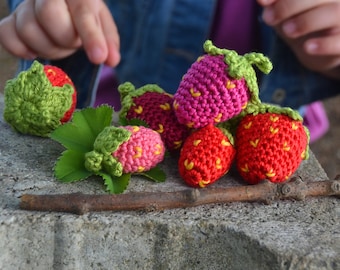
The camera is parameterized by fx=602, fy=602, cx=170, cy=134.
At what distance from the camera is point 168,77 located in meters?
1.48

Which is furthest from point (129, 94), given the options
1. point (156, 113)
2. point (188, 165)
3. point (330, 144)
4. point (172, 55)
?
point (330, 144)

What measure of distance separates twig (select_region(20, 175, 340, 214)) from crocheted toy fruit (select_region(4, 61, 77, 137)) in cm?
17

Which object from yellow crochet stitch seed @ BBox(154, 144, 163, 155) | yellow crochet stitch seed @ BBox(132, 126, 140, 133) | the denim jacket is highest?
yellow crochet stitch seed @ BBox(132, 126, 140, 133)

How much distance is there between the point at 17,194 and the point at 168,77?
83 centimetres

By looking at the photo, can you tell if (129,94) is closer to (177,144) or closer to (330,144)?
(177,144)

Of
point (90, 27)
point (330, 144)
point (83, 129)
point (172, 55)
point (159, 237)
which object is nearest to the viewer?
point (159, 237)

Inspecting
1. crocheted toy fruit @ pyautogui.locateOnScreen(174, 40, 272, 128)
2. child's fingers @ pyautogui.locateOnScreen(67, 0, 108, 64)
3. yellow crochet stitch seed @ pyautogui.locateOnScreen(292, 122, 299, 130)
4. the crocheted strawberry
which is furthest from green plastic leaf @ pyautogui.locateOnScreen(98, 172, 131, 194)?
child's fingers @ pyautogui.locateOnScreen(67, 0, 108, 64)

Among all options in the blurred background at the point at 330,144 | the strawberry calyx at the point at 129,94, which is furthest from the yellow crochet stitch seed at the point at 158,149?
the blurred background at the point at 330,144

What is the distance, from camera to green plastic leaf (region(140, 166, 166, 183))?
742 millimetres

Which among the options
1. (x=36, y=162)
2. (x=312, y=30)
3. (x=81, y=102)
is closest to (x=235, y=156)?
(x=36, y=162)

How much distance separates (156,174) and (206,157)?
0.08 m

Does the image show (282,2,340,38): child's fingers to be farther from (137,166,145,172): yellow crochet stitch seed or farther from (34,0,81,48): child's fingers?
(137,166,145,172): yellow crochet stitch seed

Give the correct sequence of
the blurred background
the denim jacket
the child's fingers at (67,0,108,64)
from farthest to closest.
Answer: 1. the blurred background
2. the denim jacket
3. the child's fingers at (67,0,108,64)

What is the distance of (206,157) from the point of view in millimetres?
705
